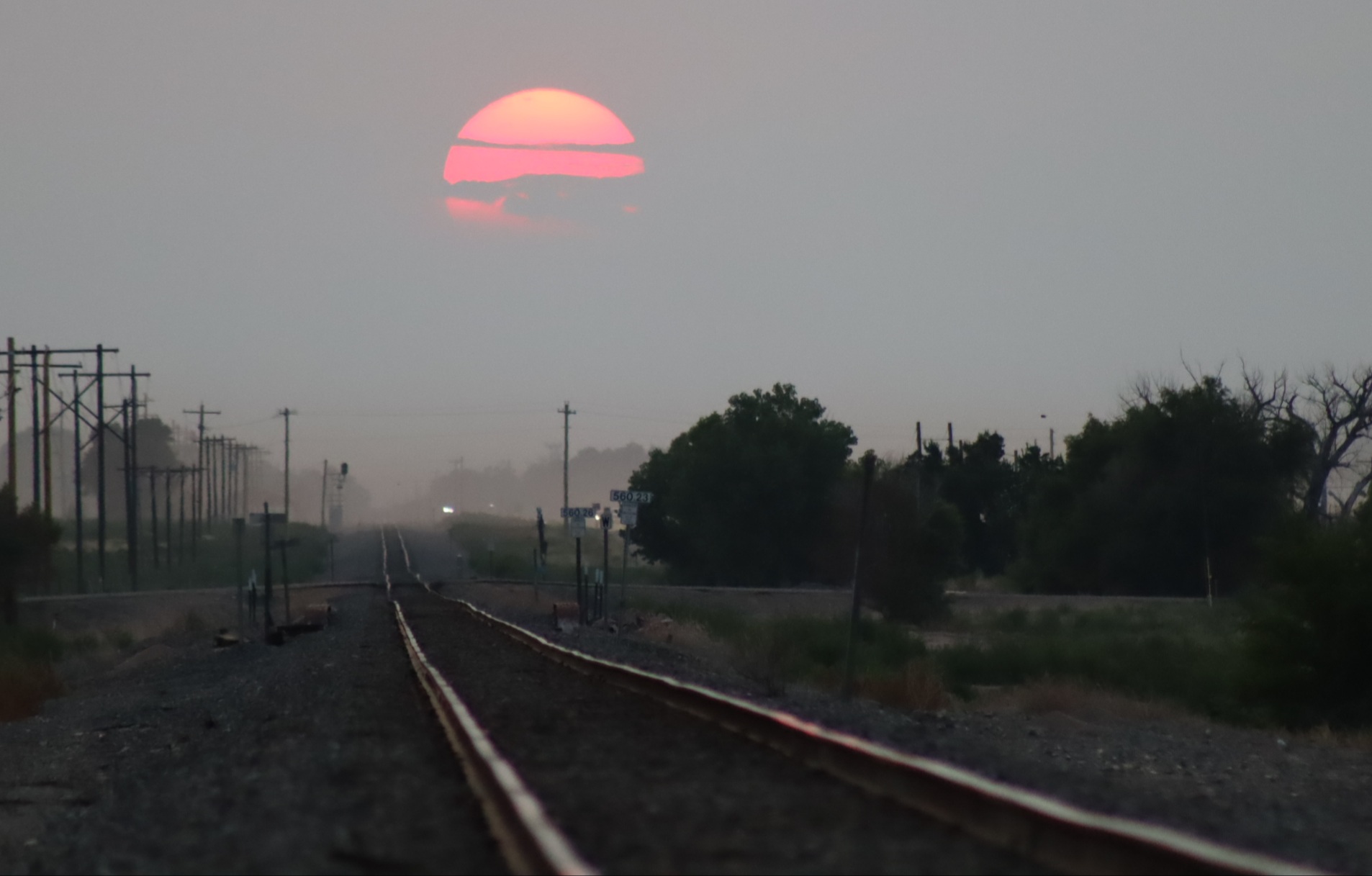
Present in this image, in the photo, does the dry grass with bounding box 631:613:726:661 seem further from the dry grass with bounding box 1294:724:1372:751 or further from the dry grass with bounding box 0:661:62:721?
the dry grass with bounding box 0:661:62:721

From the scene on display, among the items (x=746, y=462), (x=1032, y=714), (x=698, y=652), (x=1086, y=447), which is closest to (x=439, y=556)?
(x=746, y=462)

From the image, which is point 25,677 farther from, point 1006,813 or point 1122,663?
point 1006,813

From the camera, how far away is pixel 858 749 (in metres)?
8.98

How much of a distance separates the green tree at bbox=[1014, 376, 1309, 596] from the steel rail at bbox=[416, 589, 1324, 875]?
5687 centimetres

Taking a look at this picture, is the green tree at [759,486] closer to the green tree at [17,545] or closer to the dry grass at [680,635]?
the green tree at [17,545]

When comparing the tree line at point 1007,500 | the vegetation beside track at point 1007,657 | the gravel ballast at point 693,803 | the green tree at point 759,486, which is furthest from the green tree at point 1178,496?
the gravel ballast at point 693,803

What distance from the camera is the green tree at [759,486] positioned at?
82.2m

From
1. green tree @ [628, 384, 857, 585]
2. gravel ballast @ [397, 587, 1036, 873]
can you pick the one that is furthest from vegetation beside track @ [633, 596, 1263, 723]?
green tree @ [628, 384, 857, 585]

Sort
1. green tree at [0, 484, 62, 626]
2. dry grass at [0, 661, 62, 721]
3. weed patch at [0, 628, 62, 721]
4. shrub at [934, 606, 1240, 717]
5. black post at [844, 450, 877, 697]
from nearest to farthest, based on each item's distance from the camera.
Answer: black post at [844, 450, 877, 697], dry grass at [0, 661, 62, 721], weed patch at [0, 628, 62, 721], shrub at [934, 606, 1240, 717], green tree at [0, 484, 62, 626]

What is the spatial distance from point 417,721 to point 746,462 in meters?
68.2

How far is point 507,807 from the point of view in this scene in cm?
799

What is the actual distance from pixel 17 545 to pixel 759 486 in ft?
133

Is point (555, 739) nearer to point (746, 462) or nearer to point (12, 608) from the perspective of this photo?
point (12, 608)

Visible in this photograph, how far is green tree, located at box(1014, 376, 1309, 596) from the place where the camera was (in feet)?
214
